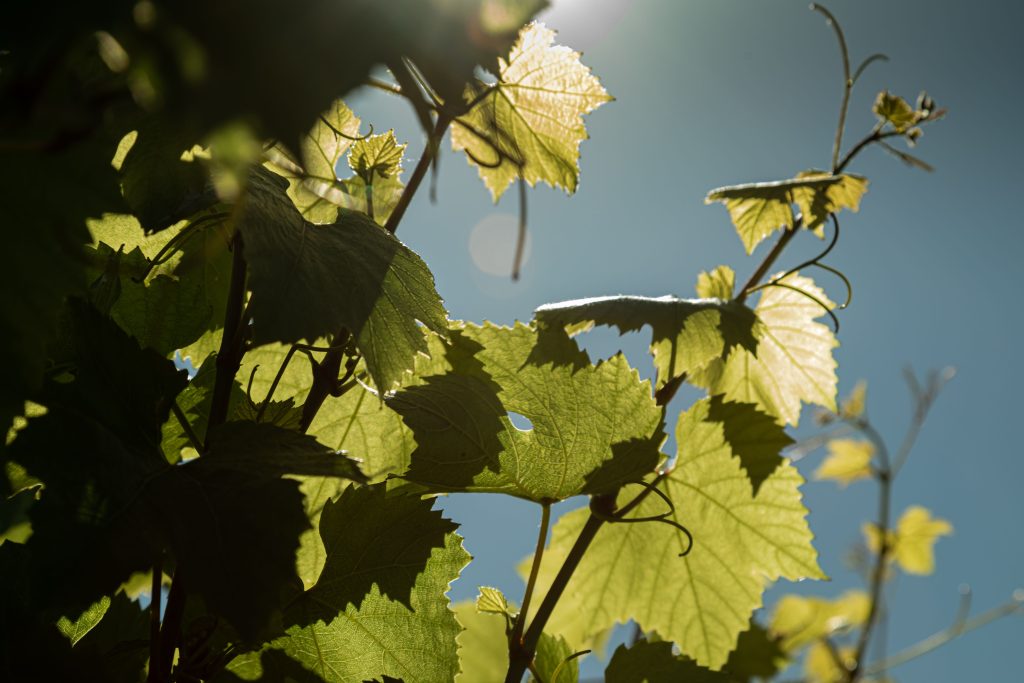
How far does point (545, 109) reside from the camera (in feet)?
3.69

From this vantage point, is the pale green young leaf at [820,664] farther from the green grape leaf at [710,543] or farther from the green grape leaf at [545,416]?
the green grape leaf at [545,416]

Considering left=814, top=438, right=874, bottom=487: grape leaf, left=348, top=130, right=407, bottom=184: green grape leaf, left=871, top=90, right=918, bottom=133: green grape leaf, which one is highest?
left=814, top=438, right=874, bottom=487: grape leaf

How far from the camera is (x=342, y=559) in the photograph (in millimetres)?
799

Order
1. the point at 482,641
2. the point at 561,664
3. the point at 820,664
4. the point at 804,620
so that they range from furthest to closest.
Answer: the point at 820,664
the point at 804,620
the point at 482,641
the point at 561,664

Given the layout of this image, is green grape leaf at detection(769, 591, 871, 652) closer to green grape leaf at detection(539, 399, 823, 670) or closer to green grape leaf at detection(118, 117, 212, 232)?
green grape leaf at detection(539, 399, 823, 670)

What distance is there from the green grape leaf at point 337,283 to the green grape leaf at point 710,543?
57 cm

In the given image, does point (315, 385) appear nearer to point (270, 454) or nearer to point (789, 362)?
point (270, 454)

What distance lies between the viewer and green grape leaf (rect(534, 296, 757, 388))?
1.09 m

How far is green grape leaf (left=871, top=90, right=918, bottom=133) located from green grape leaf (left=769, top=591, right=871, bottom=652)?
107cm

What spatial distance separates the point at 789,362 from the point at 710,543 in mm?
389

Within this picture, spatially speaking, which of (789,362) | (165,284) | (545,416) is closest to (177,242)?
(165,284)

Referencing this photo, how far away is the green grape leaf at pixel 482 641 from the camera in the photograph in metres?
1.20

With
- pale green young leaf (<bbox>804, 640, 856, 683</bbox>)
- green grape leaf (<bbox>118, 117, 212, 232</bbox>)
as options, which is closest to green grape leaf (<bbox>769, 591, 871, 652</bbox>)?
pale green young leaf (<bbox>804, 640, 856, 683</bbox>)

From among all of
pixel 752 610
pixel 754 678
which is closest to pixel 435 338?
pixel 752 610
